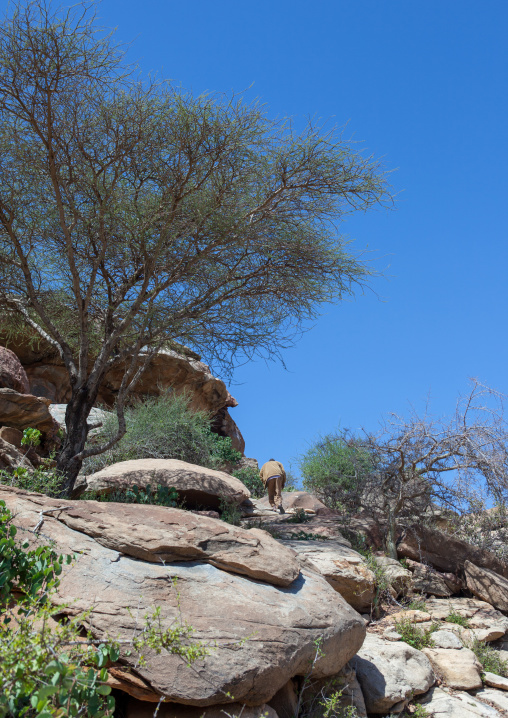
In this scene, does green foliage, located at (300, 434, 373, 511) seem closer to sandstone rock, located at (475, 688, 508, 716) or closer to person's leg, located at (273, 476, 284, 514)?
person's leg, located at (273, 476, 284, 514)

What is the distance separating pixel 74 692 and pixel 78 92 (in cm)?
881

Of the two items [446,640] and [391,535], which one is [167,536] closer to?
[446,640]

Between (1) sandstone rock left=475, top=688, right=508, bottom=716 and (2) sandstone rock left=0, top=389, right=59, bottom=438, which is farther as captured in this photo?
(2) sandstone rock left=0, top=389, right=59, bottom=438

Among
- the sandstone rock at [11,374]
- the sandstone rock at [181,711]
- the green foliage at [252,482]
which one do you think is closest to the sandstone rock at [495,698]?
the sandstone rock at [181,711]

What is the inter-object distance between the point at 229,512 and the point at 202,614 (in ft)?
20.6

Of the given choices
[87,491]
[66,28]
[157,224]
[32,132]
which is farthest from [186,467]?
[66,28]

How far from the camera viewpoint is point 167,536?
222 inches

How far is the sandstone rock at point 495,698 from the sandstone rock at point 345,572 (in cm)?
179

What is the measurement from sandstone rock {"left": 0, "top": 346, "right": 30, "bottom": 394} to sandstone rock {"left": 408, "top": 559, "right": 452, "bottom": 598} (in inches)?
350

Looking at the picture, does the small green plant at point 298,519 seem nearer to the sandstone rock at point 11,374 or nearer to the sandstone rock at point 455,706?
the sandstone rock at point 455,706

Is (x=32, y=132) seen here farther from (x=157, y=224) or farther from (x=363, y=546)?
(x=363, y=546)

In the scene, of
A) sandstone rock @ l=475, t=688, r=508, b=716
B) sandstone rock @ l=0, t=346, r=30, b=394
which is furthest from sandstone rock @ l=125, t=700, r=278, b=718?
sandstone rock @ l=0, t=346, r=30, b=394

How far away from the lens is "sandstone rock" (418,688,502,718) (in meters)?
6.63

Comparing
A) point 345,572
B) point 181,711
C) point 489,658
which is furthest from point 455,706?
point 181,711
